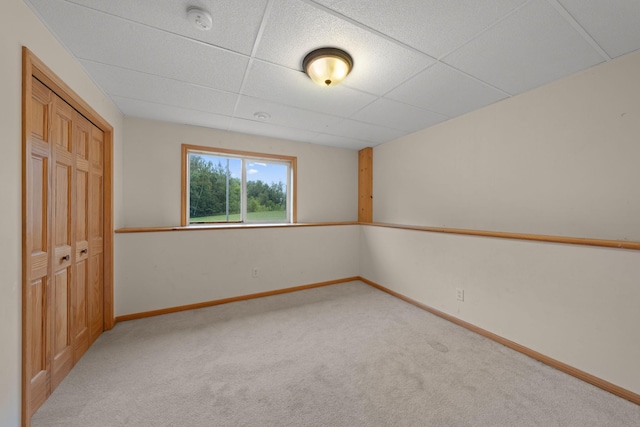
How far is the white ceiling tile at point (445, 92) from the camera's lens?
2.03m

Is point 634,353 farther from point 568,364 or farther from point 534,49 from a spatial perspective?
point 534,49

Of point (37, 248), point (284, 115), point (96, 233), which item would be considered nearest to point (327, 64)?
point (284, 115)

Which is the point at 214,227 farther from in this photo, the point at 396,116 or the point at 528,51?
the point at 528,51

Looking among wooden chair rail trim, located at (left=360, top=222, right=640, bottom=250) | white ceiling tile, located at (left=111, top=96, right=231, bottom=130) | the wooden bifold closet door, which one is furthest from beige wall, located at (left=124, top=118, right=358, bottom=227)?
wooden chair rail trim, located at (left=360, top=222, right=640, bottom=250)

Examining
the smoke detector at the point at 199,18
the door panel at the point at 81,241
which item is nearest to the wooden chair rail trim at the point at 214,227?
the door panel at the point at 81,241

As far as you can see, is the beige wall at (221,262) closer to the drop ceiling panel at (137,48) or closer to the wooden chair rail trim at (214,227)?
the wooden chair rail trim at (214,227)

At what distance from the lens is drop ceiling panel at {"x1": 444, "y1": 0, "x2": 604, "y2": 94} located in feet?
4.71

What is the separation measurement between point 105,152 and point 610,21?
4.09 m

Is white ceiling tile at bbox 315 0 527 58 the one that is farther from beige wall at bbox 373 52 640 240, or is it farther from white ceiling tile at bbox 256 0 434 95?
beige wall at bbox 373 52 640 240

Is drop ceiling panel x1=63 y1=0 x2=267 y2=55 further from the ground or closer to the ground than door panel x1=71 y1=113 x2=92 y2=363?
further from the ground

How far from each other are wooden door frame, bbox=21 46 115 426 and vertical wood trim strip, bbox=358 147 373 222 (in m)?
3.55

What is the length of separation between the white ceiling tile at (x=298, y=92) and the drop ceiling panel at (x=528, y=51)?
0.93 m

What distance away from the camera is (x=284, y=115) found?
2879mm

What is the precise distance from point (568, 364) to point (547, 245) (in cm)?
91
